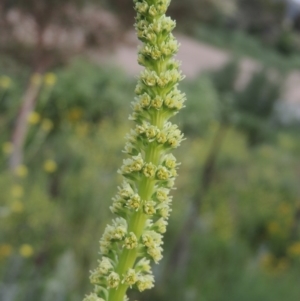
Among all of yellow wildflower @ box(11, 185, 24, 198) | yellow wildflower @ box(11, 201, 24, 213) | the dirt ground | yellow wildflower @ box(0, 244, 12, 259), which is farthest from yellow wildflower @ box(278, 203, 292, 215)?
yellow wildflower @ box(0, 244, 12, 259)

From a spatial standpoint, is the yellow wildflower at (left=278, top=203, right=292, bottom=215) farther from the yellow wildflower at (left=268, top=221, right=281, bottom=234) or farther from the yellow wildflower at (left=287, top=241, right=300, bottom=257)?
the yellow wildflower at (left=287, top=241, right=300, bottom=257)

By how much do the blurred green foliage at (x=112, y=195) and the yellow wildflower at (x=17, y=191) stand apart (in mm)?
27

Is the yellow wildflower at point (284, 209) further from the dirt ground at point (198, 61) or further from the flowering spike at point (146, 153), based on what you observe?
the flowering spike at point (146, 153)

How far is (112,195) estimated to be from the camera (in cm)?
559

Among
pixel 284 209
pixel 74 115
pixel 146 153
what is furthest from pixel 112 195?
pixel 146 153

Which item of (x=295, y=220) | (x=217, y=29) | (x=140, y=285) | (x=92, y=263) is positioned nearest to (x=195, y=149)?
(x=295, y=220)

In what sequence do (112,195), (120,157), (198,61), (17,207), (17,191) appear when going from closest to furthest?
(17,207)
(17,191)
(112,195)
(120,157)
(198,61)

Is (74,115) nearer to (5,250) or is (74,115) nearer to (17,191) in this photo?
(17,191)

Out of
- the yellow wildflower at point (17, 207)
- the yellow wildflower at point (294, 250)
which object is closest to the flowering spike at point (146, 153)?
the yellow wildflower at point (17, 207)

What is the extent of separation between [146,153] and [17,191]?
4606mm

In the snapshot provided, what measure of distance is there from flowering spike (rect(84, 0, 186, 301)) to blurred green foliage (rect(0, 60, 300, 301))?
296 centimetres

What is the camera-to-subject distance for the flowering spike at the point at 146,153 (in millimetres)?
617

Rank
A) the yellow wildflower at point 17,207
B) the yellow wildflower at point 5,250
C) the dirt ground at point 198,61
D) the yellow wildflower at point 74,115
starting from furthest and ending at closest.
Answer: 1. the yellow wildflower at point 74,115
2. the dirt ground at point 198,61
3. the yellow wildflower at point 17,207
4. the yellow wildflower at point 5,250

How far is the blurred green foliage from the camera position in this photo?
465 centimetres
